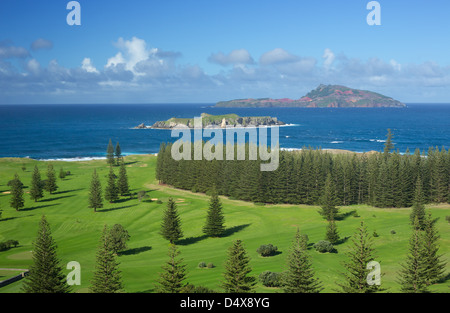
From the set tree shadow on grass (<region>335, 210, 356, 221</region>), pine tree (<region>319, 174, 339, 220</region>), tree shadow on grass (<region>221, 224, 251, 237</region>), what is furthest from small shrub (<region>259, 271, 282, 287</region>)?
tree shadow on grass (<region>335, 210, 356, 221</region>)

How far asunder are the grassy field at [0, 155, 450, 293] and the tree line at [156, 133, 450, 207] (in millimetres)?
3980

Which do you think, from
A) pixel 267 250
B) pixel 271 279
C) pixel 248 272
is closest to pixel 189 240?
pixel 267 250

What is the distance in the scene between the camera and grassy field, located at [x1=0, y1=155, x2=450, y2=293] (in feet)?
137

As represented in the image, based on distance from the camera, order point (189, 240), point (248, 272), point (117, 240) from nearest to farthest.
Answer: point (248, 272) → point (117, 240) → point (189, 240)

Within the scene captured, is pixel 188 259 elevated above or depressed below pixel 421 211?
below

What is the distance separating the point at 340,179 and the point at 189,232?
3946cm

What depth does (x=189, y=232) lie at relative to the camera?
6444cm

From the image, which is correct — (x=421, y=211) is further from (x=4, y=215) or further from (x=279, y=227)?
(x=4, y=215)

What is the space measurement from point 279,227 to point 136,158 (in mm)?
89981

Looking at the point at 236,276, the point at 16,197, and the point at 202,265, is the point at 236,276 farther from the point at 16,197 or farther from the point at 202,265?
the point at 16,197

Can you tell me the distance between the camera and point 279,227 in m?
65.0
